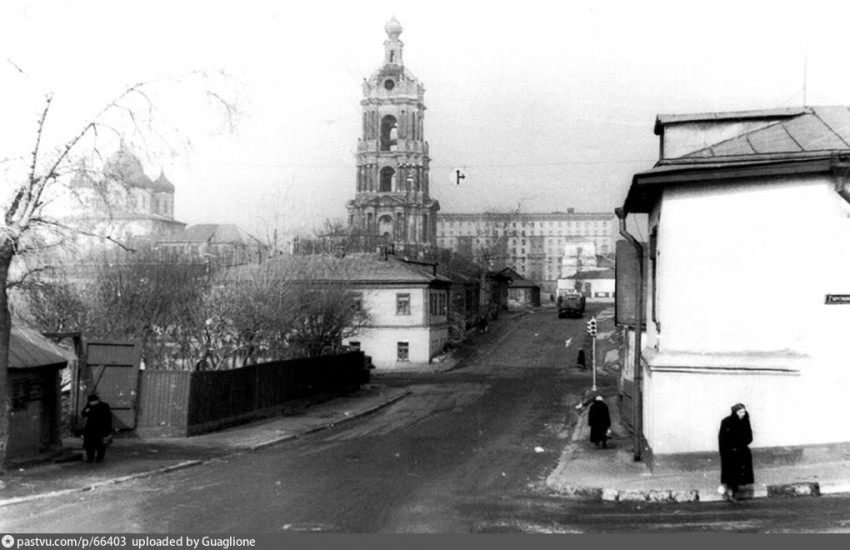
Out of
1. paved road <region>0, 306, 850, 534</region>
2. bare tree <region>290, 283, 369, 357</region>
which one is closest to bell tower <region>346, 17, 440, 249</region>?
bare tree <region>290, 283, 369, 357</region>

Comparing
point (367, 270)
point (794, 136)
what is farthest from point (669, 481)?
point (367, 270)

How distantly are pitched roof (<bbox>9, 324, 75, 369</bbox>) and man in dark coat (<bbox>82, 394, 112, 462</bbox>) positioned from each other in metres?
1.33

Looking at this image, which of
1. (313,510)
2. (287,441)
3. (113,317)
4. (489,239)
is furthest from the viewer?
(489,239)

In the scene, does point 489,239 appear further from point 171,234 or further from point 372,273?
point 372,273

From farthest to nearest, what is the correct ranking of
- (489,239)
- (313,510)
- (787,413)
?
1. (489,239)
2. (787,413)
3. (313,510)

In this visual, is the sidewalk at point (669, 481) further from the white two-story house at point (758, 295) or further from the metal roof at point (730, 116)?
the metal roof at point (730, 116)

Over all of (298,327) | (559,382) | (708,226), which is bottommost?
(559,382)

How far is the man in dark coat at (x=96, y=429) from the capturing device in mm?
16969

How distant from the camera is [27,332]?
1844 cm

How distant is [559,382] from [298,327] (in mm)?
14066

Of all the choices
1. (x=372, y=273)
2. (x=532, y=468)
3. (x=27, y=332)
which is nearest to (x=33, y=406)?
(x=27, y=332)

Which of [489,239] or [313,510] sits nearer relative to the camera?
[313,510]

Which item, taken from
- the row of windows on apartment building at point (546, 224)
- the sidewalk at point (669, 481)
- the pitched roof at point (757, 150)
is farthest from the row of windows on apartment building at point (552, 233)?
the sidewalk at point (669, 481)

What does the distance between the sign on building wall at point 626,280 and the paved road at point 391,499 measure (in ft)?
11.6
